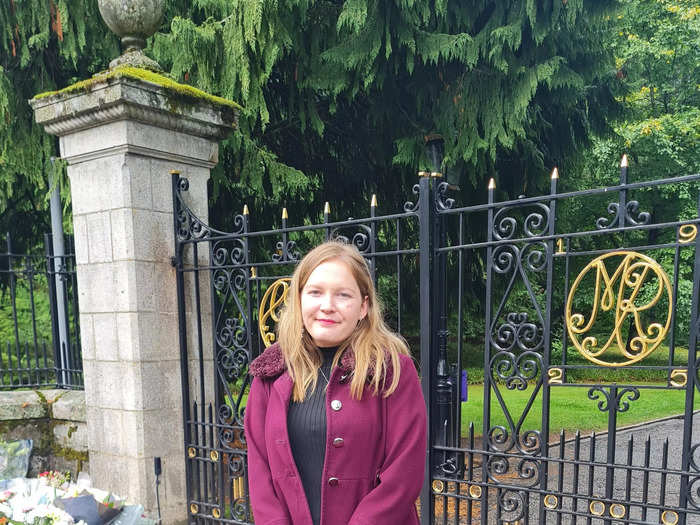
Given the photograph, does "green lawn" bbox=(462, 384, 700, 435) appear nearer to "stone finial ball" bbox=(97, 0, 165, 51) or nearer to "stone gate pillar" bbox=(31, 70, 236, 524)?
"stone gate pillar" bbox=(31, 70, 236, 524)

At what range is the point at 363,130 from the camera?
20.9ft

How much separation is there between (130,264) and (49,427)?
5.22ft

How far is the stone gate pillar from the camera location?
3.17 m

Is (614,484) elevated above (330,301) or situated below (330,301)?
below

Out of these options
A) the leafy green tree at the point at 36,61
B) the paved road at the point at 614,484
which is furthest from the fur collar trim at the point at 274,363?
the leafy green tree at the point at 36,61

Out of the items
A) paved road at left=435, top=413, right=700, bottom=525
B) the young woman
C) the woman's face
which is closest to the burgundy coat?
the young woman

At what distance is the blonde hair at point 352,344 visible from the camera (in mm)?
1833

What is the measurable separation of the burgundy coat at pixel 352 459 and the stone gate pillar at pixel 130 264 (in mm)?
1676

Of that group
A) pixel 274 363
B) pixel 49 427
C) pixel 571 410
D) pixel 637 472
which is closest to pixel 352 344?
pixel 274 363

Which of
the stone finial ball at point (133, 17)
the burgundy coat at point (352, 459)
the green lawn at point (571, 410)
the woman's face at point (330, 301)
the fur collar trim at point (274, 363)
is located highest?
the stone finial ball at point (133, 17)

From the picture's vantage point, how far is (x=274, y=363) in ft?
6.43

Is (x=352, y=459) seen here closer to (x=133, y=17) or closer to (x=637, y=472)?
(x=133, y=17)

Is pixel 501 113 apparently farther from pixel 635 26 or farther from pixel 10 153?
pixel 635 26

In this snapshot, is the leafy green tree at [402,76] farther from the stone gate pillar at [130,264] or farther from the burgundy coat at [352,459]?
the burgundy coat at [352,459]
